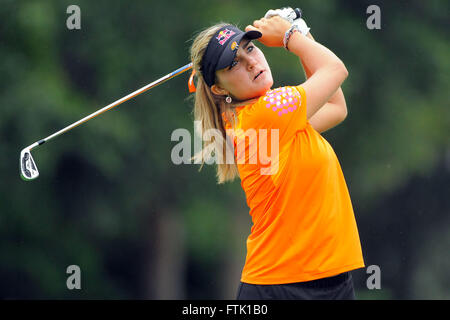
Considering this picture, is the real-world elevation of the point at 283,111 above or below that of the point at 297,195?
above

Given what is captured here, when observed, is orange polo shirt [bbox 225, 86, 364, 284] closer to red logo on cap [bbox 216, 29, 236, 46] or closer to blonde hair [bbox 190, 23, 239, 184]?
blonde hair [bbox 190, 23, 239, 184]

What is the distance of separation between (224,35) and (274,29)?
211 mm

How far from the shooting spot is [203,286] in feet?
46.2

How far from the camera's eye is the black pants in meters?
3.26

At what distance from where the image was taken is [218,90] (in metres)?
3.45

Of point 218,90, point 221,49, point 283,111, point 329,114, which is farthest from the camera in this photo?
point 329,114

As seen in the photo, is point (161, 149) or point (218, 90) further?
point (161, 149)

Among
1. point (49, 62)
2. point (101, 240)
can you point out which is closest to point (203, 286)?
point (101, 240)

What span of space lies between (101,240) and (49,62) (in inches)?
113

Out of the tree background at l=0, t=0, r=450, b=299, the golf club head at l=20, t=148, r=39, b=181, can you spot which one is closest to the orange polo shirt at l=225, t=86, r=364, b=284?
the golf club head at l=20, t=148, r=39, b=181

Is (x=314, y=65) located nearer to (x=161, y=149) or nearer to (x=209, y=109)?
(x=209, y=109)

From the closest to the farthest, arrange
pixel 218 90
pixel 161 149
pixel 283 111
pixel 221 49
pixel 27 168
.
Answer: pixel 283 111, pixel 221 49, pixel 218 90, pixel 27 168, pixel 161 149

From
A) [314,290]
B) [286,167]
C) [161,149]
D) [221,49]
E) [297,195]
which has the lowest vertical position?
[314,290]

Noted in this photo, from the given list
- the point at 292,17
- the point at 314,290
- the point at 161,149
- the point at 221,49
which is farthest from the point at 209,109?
the point at 161,149
